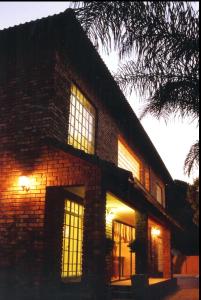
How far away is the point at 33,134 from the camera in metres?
7.79

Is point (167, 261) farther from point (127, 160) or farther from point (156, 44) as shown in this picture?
point (156, 44)

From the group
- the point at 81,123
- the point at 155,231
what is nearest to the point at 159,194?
the point at 155,231

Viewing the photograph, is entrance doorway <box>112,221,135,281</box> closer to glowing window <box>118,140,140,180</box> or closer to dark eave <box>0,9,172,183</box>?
glowing window <box>118,140,140,180</box>

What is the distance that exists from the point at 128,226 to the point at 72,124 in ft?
23.0

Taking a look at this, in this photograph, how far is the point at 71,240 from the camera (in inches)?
345

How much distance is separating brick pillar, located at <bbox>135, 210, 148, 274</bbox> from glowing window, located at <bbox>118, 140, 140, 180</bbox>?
3187 millimetres

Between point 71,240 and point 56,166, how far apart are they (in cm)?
244

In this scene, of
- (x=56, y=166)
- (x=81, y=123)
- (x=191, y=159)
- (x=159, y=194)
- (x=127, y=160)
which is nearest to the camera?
(x=56, y=166)

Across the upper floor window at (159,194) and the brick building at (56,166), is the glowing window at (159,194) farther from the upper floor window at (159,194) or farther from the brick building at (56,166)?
the brick building at (56,166)

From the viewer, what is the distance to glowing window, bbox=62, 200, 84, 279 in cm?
844

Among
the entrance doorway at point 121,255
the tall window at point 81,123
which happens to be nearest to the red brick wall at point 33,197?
the tall window at point 81,123

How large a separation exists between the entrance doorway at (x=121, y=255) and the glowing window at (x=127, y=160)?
93.4 inches

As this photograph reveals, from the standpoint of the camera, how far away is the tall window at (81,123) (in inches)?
362

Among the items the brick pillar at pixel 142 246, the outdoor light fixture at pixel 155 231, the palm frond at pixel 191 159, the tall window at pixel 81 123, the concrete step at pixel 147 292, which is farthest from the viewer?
the outdoor light fixture at pixel 155 231
